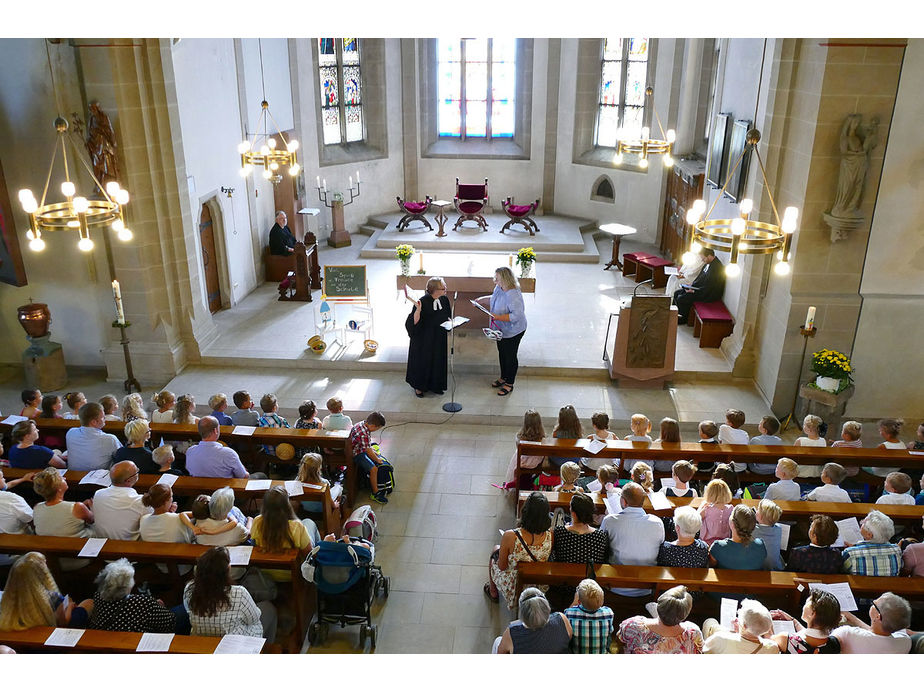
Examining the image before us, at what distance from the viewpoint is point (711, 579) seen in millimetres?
5422

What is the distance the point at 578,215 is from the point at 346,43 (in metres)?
6.25

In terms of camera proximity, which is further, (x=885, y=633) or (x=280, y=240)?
(x=280, y=240)

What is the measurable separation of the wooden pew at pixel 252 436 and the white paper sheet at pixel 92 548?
1.80m

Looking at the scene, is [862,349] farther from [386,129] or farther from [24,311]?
[386,129]

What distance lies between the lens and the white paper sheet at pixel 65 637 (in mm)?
4664

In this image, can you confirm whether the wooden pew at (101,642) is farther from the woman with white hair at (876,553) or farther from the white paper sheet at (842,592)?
the woman with white hair at (876,553)

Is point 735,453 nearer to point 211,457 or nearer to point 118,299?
point 211,457

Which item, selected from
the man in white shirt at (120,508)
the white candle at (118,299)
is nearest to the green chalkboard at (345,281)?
the white candle at (118,299)

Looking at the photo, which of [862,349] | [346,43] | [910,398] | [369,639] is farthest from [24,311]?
[910,398]

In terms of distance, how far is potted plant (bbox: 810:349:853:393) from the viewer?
8.82 m

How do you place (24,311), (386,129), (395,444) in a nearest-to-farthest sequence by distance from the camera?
(395,444), (24,311), (386,129)


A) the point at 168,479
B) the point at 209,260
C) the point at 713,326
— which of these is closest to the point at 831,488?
the point at 713,326

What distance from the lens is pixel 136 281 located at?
10.1 metres

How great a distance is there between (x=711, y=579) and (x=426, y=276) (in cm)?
666
